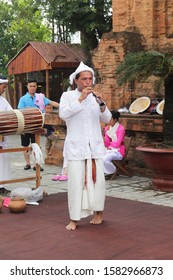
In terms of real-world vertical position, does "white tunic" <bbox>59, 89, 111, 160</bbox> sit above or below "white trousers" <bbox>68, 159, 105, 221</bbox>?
above

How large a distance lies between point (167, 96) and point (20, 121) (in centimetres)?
242

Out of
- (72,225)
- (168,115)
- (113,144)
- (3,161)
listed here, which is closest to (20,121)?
(3,161)

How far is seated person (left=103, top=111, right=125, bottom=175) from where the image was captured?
28.3 ft

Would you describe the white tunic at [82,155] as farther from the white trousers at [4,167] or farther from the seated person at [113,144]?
the seated person at [113,144]

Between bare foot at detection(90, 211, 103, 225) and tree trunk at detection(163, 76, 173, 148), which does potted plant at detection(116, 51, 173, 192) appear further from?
bare foot at detection(90, 211, 103, 225)

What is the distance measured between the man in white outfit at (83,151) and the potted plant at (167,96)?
6.58ft

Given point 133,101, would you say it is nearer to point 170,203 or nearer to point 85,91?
point 170,203

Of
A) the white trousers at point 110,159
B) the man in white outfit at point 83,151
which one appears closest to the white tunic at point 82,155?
the man in white outfit at point 83,151

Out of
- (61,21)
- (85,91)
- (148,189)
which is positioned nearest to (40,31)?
(61,21)

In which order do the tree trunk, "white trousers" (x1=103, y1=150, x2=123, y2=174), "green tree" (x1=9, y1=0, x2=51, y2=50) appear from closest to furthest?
the tree trunk < "white trousers" (x1=103, y1=150, x2=123, y2=174) < "green tree" (x1=9, y1=0, x2=51, y2=50)

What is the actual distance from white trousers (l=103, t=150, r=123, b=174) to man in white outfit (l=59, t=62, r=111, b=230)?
9.66 ft

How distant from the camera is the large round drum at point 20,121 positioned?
6949 mm

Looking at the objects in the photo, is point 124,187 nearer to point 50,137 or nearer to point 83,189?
point 83,189

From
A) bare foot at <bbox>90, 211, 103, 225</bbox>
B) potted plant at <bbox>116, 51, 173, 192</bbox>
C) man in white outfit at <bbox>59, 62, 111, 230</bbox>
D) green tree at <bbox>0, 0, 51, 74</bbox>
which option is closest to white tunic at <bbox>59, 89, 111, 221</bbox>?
man in white outfit at <bbox>59, 62, 111, 230</bbox>
